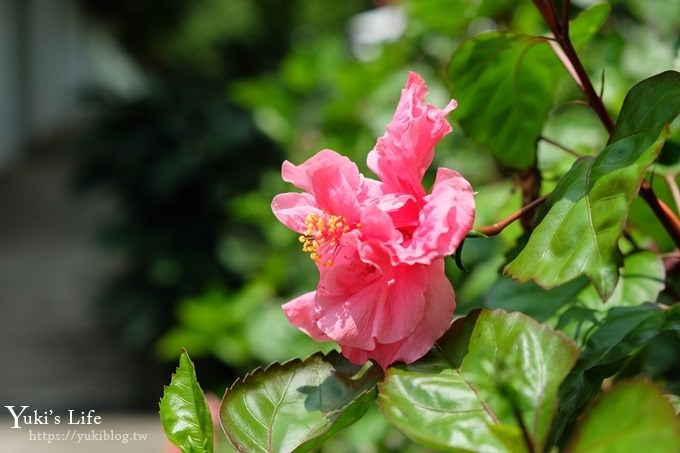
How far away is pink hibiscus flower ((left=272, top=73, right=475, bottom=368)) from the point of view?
0.56m

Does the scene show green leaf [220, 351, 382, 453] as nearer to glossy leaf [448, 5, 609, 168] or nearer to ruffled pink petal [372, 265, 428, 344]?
ruffled pink petal [372, 265, 428, 344]

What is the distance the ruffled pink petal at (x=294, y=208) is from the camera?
2.06 feet

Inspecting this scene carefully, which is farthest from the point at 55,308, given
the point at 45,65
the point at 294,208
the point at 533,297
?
the point at 45,65

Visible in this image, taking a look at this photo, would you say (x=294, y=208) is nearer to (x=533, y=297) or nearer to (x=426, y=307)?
(x=426, y=307)

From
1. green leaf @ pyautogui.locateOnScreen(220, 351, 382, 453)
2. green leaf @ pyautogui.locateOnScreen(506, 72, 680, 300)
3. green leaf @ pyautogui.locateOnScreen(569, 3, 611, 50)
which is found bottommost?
green leaf @ pyautogui.locateOnScreen(220, 351, 382, 453)

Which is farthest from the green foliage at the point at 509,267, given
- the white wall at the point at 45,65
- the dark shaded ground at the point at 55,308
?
the white wall at the point at 45,65

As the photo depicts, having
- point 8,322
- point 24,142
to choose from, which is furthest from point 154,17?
point 8,322

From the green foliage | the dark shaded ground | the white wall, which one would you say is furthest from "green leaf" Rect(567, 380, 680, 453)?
the white wall

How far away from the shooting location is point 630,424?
0.41m

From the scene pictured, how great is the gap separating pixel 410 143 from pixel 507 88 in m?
0.25

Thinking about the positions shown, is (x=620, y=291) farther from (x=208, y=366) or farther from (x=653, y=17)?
(x=208, y=366)

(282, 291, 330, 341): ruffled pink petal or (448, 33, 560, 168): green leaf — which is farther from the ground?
(448, 33, 560, 168): green leaf

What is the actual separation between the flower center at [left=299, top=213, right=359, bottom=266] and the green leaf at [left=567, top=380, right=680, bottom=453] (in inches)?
8.3

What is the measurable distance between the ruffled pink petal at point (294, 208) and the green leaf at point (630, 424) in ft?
0.83
